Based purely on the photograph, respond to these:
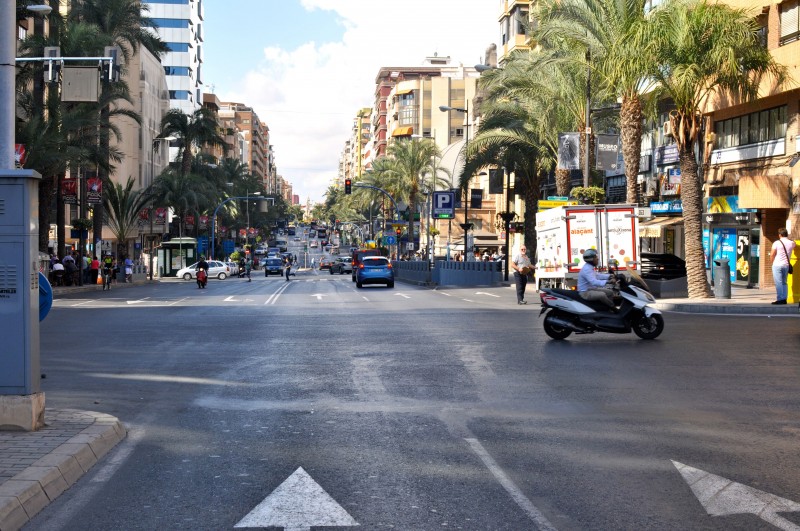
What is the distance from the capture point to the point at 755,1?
35000 millimetres

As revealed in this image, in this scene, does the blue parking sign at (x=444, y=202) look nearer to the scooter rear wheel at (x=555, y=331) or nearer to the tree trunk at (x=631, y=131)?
the tree trunk at (x=631, y=131)

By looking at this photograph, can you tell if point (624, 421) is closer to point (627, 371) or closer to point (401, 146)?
point (627, 371)

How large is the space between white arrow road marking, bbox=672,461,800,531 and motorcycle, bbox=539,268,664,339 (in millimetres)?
10481

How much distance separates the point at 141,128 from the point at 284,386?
80511 mm

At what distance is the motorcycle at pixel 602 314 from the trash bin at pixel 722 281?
12751 mm

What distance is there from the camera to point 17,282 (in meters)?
8.25

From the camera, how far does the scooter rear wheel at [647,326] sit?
58.8ft

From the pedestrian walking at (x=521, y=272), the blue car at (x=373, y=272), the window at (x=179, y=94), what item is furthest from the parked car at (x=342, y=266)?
the pedestrian walking at (x=521, y=272)

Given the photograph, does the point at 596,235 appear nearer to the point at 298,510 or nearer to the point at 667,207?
the point at 667,207

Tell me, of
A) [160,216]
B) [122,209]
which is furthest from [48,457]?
[160,216]

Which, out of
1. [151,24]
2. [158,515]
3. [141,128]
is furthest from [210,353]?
[141,128]

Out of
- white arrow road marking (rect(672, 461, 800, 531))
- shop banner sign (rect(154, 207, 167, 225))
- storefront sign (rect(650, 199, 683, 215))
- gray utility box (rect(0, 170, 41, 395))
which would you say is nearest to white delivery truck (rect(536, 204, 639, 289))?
storefront sign (rect(650, 199, 683, 215))

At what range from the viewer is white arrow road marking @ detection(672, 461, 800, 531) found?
6.18 metres

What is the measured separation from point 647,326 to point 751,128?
2283cm
